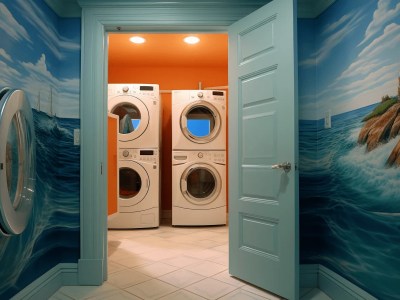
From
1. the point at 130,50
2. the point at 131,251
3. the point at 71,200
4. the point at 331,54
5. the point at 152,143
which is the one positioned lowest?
the point at 131,251

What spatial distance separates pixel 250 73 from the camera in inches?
81.1

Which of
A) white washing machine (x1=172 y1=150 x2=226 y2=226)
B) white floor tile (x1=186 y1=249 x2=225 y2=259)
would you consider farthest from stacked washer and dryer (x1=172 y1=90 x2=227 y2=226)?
white floor tile (x1=186 y1=249 x2=225 y2=259)

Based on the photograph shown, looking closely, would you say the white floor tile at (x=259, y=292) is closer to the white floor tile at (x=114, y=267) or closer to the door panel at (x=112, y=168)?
the white floor tile at (x=114, y=267)

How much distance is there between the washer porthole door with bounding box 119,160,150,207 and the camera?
365 centimetres

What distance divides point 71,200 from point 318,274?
1.76 meters

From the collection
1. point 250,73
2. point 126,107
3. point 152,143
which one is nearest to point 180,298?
point 250,73

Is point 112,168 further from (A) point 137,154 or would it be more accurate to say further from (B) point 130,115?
(B) point 130,115

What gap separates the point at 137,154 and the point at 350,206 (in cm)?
251

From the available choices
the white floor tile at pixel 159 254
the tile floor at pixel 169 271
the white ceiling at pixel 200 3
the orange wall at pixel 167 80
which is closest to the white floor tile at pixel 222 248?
the tile floor at pixel 169 271

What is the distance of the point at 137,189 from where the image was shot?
370 cm

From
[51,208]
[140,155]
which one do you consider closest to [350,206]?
[51,208]

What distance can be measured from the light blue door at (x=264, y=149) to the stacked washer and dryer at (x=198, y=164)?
1.57 m

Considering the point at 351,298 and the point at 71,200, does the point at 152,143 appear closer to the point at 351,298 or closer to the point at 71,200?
the point at 71,200

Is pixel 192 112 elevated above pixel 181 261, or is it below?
above
